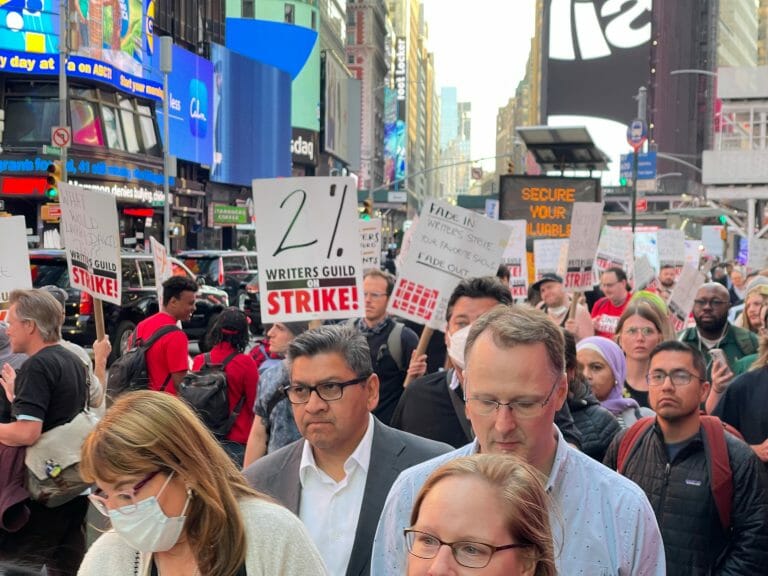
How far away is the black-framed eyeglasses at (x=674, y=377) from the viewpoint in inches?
195

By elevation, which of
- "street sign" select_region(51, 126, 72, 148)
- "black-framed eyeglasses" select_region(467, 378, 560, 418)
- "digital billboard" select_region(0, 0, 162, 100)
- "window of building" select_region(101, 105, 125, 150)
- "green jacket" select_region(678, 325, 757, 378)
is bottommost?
"green jacket" select_region(678, 325, 757, 378)

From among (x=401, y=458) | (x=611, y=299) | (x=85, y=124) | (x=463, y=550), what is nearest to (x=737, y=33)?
(x=85, y=124)

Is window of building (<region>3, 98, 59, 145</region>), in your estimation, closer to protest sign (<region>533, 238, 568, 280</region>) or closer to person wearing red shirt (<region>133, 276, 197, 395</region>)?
protest sign (<region>533, 238, 568, 280</region>)

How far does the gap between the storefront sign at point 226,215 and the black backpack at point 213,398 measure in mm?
51909

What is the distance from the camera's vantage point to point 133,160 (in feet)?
143

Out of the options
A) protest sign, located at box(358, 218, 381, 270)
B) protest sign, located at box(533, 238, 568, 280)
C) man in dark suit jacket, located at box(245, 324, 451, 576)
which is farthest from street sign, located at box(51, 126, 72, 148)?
man in dark suit jacket, located at box(245, 324, 451, 576)

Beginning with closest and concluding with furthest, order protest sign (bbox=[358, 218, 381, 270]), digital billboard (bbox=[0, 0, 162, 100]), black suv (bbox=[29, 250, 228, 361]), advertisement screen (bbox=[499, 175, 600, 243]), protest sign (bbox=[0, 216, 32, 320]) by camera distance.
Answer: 1. protest sign (bbox=[0, 216, 32, 320])
2. protest sign (bbox=[358, 218, 381, 270])
3. black suv (bbox=[29, 250, 228, 361])
4. advertisement screen (bbox=[499, 175, 600, 243])
5. digital billboard (bbox=[0, 0, 162, 100])

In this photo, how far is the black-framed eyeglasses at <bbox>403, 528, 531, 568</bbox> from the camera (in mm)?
2076

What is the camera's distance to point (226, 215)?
194ft

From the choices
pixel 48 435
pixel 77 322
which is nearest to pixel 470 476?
pixel 48 435

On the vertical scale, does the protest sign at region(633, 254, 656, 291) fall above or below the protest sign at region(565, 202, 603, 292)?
below

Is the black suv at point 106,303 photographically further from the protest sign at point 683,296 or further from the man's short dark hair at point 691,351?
the man's short dark hair at point 691,351

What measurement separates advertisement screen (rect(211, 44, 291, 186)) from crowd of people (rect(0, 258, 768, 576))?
175 ft

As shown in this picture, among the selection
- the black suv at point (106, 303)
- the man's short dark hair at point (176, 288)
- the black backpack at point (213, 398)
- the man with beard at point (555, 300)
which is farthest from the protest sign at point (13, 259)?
the black suv at point (106, 303)
